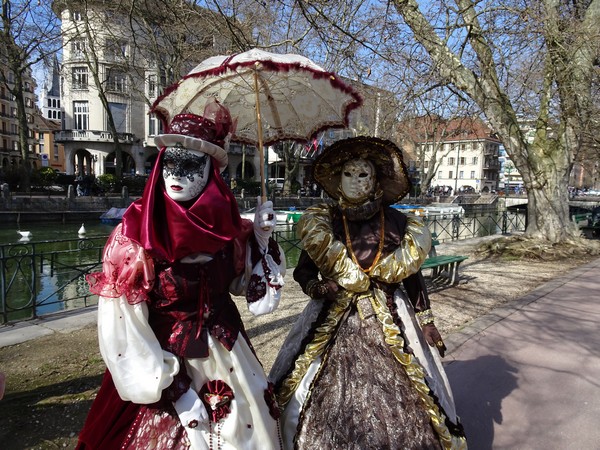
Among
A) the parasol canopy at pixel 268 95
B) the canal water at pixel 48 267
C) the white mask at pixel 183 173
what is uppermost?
the parasol canopy at pixel 268 95

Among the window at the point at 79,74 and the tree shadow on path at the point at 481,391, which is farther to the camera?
the window at the point at 79,74

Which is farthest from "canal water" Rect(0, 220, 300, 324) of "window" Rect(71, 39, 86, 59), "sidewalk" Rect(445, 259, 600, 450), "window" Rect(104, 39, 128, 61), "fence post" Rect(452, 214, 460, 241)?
"window" Rect(71, 39, 86, 59)

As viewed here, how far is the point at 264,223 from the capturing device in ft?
6.44

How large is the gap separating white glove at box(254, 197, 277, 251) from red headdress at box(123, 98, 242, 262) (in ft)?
0.50

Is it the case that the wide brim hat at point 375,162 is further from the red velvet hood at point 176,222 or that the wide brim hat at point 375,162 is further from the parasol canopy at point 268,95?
the red velvet hood at point 176,222

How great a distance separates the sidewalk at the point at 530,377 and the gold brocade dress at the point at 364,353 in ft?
2.97

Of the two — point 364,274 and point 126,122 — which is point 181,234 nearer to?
point 364,274

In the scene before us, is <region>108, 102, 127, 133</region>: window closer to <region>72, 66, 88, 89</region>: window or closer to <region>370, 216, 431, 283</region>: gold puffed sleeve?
<region>72, 66, 88, 89</region>: window

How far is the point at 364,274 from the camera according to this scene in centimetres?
236

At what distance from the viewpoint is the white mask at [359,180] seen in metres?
2.44

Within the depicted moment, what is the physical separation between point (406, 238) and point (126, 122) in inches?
1479

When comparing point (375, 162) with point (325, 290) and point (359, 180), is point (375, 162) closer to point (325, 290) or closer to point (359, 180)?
point (359, 180)

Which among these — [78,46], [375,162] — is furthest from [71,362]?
[78,46]

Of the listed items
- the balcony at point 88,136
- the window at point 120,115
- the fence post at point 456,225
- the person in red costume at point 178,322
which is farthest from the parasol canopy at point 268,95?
the window at point 120,115
